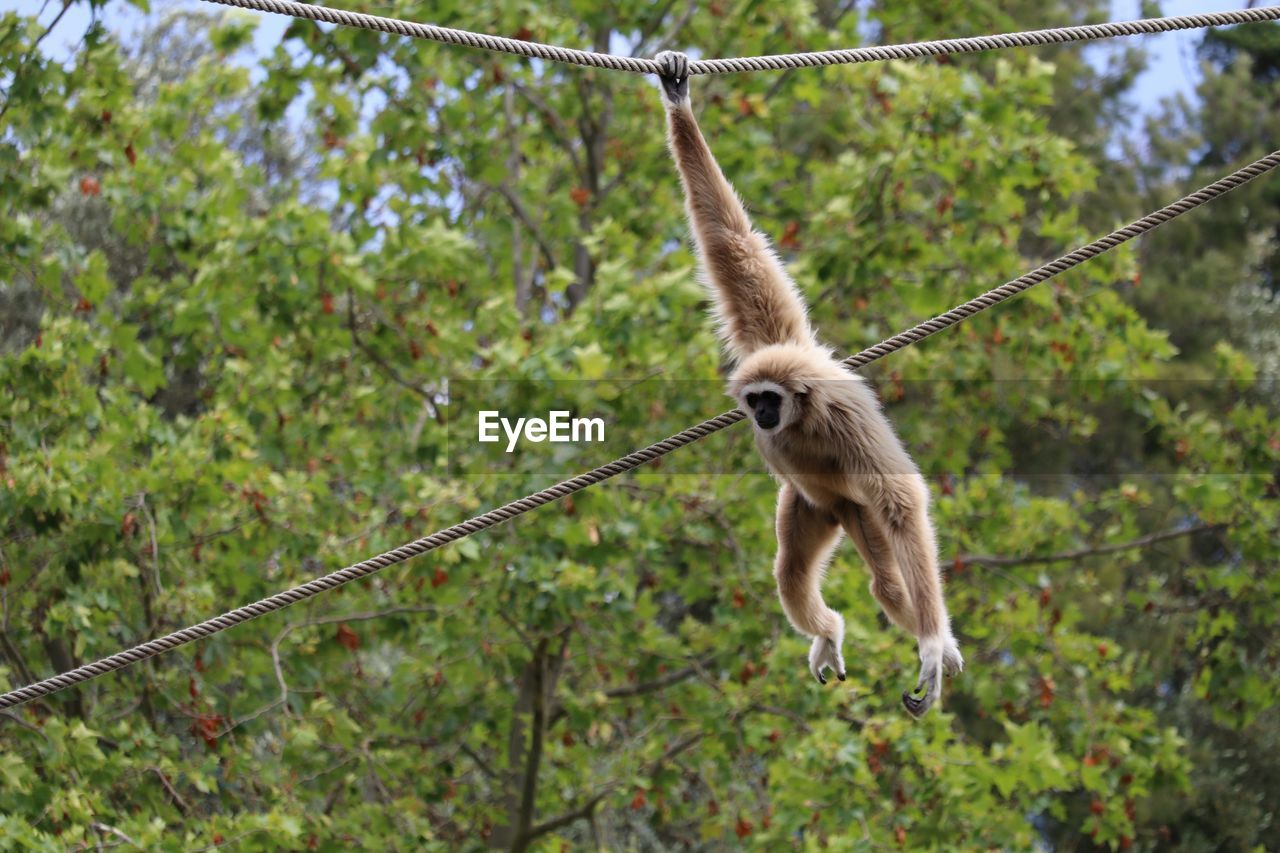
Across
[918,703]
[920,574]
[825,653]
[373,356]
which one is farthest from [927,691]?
[373,356]

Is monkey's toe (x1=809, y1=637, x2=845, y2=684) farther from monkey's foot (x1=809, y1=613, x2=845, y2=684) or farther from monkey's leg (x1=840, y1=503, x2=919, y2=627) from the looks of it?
monkey's leg (x1=840, y1=503, x2=919, y2=627)

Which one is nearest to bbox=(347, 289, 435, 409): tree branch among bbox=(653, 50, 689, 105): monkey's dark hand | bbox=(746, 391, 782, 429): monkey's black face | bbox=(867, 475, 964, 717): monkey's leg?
bbox=(653, 50, 689, 105): monkey's dark hand

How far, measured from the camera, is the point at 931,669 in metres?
3.92

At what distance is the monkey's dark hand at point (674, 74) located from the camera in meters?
4.25

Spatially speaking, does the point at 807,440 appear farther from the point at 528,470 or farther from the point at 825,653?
the point at 528,470

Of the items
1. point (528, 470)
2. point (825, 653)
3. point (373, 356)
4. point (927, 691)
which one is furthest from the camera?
point (373, 356)

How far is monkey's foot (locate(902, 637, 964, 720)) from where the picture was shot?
3900mm

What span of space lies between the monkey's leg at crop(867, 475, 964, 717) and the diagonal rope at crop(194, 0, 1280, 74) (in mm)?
1269

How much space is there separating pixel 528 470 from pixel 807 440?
12.5 ft

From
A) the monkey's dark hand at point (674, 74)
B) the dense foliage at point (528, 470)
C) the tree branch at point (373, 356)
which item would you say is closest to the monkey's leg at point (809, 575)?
the monkey's dark hand at point (674, 74)

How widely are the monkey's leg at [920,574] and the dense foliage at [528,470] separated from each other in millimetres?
3336

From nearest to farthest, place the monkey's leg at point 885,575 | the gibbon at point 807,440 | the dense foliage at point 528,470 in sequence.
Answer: the gibbon at point 807,440, the monkey's leg at point 885,575, the dense foliage at point 528,470

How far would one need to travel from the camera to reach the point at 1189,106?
794 inches

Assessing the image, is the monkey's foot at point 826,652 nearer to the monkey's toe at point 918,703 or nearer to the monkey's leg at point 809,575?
the monkey's leg at point 809,575
